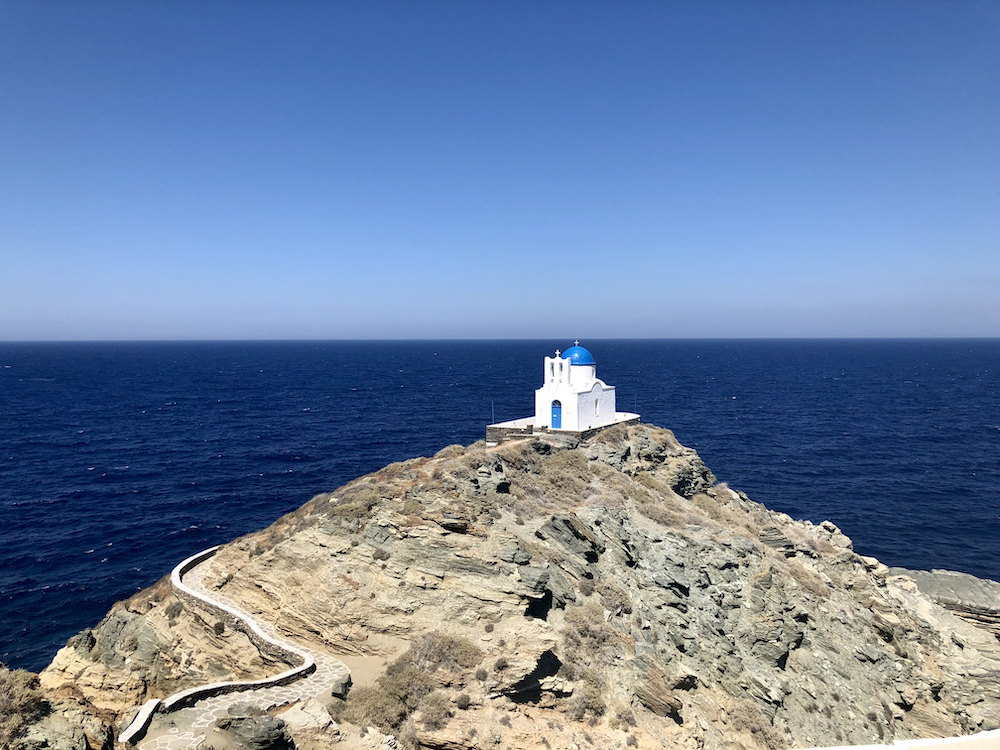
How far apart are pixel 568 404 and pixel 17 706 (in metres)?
37.6

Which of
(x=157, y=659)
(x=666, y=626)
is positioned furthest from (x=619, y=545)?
(x=157, y=659)

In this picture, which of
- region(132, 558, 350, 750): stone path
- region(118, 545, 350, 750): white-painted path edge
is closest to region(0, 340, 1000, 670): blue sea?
region(118, 545, 350, 750): white-painted path edge

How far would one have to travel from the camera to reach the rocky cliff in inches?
787

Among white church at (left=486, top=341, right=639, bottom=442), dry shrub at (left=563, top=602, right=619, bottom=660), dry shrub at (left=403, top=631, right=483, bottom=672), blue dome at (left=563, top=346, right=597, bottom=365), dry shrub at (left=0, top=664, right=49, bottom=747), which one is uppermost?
blue dome at (left=563, top=346, right=597, bottom=365)

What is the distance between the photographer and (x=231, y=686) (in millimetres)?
18531

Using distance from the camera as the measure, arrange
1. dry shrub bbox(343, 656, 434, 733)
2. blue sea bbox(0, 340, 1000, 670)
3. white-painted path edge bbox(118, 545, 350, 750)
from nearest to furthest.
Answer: white-painted path edge bbox(118, 545, 350, 750) < dry shrub bbox(343, 656, 434, 733) < blue sea bbox(0, 340, 1000, 670)

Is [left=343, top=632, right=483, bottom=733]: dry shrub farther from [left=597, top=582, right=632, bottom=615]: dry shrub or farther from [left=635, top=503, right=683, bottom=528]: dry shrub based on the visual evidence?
[left=635, top=503, right=683, bottom=528]: dry shrub

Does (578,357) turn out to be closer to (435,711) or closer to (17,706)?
(435,711)

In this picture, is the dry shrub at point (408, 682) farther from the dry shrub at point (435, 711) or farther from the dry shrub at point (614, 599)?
→ the dry shrub at point (614, 599)

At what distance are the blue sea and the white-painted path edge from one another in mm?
17484

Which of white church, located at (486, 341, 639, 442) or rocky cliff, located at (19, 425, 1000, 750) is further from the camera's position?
white church, located at (486, 341, 639, 442)

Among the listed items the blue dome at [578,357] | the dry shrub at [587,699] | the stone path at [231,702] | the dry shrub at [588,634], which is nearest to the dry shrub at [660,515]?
the dry shrub at [588,634]

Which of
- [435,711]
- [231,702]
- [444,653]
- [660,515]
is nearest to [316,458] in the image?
[660,515]

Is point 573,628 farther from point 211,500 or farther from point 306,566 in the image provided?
point 211,500
